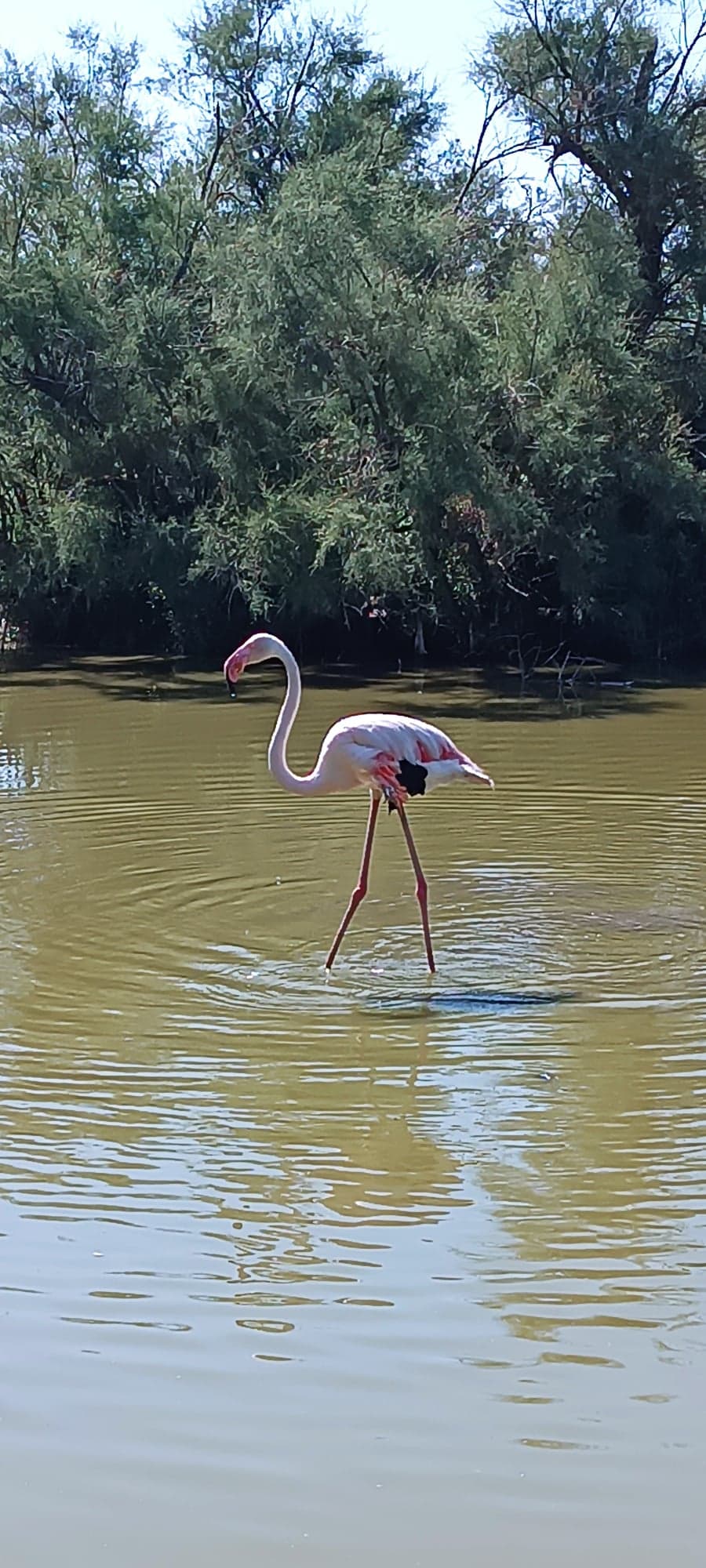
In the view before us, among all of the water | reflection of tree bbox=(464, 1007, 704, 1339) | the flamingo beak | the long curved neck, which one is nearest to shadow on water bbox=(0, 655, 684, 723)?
the water

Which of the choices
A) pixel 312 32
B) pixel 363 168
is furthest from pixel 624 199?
pixel 312 32

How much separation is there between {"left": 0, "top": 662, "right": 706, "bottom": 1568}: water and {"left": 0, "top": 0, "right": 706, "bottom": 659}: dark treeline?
1051 centimetres

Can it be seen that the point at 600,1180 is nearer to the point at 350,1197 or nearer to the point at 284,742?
the point at 350,1197

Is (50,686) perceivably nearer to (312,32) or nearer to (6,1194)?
(312,32)

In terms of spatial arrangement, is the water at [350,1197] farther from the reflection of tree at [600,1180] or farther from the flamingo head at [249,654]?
the flamingo head at [249,654]

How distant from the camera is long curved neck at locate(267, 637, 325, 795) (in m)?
9.20

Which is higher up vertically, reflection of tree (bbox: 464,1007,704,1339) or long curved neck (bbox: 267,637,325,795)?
long curved neck (bbox: 267,637,325,795)

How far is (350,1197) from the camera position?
19.6ft

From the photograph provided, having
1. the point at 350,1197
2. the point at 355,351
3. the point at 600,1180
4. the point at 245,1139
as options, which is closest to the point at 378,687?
the point at 355,351

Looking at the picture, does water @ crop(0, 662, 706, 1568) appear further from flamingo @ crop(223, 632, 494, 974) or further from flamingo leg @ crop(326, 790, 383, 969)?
flamingo @ crop(223, 632, 494, 974)

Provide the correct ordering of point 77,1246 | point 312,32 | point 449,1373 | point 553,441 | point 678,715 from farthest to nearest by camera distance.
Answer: point 312,32
point 553,441
point 678,715
point 77,1246
point 449,1373

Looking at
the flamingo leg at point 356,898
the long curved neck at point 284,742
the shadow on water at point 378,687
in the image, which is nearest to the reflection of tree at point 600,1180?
the flamingo leg at point 356,898

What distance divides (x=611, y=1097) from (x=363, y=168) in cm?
1886

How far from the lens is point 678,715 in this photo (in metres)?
19.7
